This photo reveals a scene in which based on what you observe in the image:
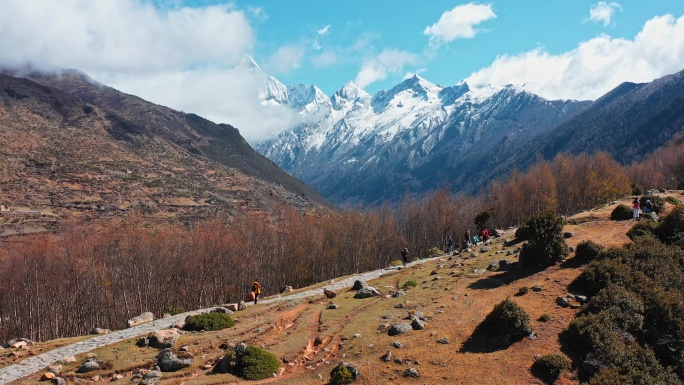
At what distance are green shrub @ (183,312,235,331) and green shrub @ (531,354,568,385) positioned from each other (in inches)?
925

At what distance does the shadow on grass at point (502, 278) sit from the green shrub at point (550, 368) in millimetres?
13127

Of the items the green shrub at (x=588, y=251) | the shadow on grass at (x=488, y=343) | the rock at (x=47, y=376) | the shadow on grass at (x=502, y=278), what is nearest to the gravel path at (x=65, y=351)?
the rock at (x=47, y=376)

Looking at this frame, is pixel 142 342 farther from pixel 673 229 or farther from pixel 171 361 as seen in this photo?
pixel 673 229

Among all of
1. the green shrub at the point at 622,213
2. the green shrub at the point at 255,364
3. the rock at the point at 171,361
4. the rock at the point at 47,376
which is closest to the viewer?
the green shrub at the point at 255,364

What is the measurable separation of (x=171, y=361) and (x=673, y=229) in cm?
4239

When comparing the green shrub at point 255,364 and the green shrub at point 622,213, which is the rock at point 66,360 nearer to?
the green shrub at point 255,364

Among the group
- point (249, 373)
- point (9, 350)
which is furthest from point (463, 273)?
point (9, 350)

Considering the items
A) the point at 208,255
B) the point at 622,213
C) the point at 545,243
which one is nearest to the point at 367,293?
the point at 545,243

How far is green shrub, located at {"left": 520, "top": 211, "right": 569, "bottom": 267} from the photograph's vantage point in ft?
127

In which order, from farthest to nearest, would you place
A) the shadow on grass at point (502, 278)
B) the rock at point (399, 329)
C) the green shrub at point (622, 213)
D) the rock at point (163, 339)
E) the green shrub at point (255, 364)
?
the green shrub at point (622, 213)
the shadow on grass at point (502, 278)
the rock at point (163, 339)
the rock at point (399, 329)
the green shrub at point (255, 364)

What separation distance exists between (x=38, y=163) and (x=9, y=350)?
155 metres

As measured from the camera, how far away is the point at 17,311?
64.3 metres

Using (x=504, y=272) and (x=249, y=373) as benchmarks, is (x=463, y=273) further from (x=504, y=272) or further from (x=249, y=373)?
(x=249, y=373)

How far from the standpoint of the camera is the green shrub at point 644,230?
133 ft
